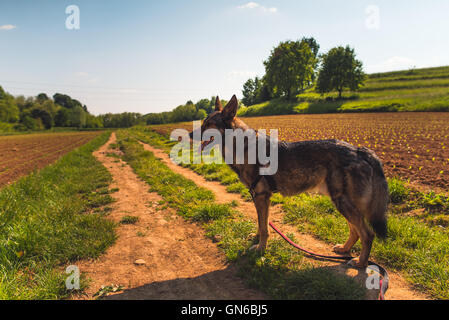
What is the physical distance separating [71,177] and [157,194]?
211 inches

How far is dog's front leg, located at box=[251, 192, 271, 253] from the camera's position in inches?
154

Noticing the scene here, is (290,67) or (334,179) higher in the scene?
(290,67)

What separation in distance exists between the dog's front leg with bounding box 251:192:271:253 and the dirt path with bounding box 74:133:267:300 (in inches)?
29.7

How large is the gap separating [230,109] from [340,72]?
6264 cm

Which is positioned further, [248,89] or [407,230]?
[248,89]

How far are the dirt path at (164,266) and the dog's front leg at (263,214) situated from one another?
76cm

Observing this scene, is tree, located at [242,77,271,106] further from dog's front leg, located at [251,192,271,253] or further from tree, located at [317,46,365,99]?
dog's front leg, located at [251,192,271,253]

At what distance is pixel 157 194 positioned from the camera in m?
7.78

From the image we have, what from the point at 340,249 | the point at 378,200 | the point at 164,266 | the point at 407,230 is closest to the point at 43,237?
the point at 164,266

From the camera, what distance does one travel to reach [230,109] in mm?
3904

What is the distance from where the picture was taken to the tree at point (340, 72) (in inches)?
2114

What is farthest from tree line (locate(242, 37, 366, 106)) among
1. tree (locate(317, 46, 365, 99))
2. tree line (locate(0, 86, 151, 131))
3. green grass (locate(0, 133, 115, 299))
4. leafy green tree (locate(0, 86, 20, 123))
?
leafy green tree (locate(0, 86, 20, 123))

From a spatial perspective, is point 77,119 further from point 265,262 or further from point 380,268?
point 380,268
